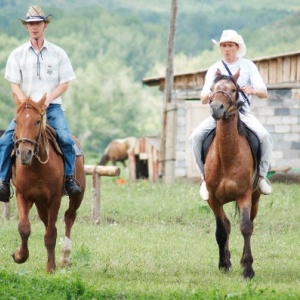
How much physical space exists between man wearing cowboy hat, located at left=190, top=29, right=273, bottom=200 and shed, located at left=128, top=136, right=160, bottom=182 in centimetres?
1857

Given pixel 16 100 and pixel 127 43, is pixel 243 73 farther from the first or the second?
pixel 127 43

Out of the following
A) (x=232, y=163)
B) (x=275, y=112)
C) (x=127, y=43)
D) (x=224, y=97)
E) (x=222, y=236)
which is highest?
(x=127, y=43)

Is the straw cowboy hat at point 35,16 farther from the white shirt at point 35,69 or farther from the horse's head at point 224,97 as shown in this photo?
the horse's head at point 224,97

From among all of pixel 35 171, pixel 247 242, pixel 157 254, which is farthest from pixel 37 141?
pixel 157 254

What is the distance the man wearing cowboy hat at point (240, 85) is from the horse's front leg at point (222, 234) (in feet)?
0.61

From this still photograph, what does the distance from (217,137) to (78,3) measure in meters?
146

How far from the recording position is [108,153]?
41000 mm

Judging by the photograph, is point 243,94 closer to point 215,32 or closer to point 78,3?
point 215,32

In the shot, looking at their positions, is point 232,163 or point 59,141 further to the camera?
point 59,141

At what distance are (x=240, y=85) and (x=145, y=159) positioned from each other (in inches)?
811

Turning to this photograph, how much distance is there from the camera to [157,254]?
47.0 feet

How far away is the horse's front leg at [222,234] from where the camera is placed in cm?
1301

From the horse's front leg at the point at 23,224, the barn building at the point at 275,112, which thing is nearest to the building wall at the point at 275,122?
the barn building at the point at 275,112

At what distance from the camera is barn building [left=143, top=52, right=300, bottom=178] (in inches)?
1161
